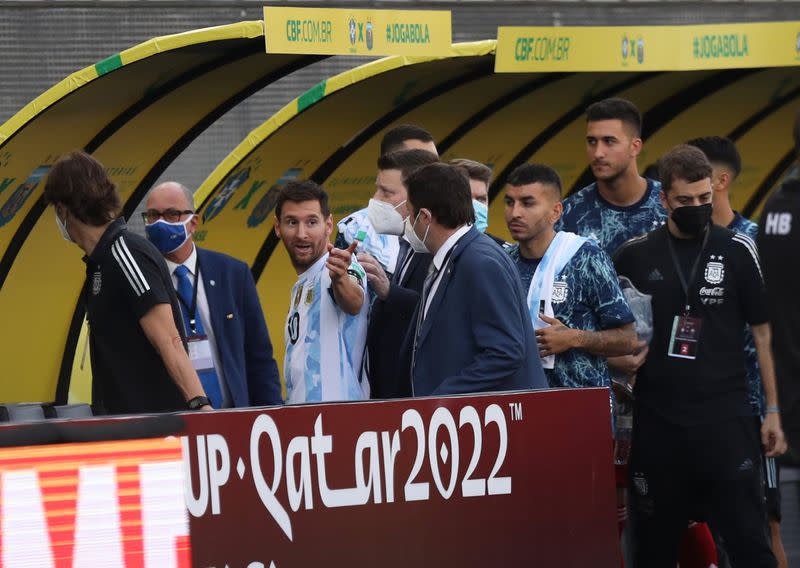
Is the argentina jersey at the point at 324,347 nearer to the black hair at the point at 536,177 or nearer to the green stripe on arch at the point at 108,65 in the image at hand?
the black hair at the point at 536,177

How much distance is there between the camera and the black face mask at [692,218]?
635 cm

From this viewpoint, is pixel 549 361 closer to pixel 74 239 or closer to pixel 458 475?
pixel 458 475

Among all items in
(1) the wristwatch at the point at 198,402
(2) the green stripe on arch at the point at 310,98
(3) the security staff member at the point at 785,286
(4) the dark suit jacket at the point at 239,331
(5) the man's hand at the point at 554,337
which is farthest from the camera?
(2) the green stripe on arch at the point at 310,98

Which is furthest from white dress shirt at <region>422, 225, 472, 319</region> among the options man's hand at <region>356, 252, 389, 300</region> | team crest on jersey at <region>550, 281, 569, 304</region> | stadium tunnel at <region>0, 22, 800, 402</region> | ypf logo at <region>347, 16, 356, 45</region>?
ypf logo at <region>347, 16, 356, 45</region>

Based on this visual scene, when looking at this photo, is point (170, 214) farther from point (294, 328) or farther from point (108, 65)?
point (108, 65)

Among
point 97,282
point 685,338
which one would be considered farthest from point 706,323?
point 97,282

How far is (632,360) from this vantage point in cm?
636

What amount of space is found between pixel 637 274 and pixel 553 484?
4.18 feet

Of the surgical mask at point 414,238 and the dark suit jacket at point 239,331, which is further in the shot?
the dark suit jacket at point 239,331

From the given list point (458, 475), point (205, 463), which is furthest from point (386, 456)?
point (205, 463)

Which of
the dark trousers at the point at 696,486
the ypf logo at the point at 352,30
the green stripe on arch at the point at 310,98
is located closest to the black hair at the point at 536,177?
the dark trousers at the point at 696,486

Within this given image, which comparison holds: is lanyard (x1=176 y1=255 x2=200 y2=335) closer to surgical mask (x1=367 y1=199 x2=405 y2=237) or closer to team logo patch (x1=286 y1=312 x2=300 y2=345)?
team logo patch (x1=286 y1=312 x2=300 y2=345)

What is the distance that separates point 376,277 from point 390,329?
0.72 ft

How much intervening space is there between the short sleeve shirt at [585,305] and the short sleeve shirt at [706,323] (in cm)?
18
